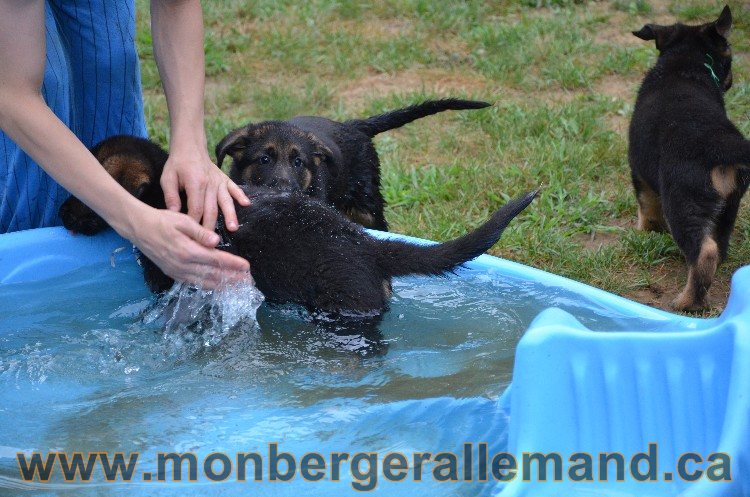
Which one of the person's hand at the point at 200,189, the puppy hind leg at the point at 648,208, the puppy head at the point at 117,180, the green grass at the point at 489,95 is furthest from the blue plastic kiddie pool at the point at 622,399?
the puppy hind leg at the point at 648,208

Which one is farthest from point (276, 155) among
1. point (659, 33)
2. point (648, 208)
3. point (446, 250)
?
point (659, 33)

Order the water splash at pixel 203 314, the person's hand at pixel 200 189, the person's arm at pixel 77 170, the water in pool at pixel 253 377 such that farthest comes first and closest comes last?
the water splash at pixel 203 314, the person's hand at pixel 200 189, the person's arm at pixel 77 170, the water in pool at pixel 253 377

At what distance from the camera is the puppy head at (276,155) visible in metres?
Answer: 5.09

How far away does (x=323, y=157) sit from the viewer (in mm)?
5160

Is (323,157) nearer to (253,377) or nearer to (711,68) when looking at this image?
(253,377)

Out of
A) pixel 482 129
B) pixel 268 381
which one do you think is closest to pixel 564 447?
pixel 268 381

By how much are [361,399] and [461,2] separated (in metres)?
6.34

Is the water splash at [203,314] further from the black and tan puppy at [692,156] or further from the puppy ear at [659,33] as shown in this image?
the puppy ear at [659,33]

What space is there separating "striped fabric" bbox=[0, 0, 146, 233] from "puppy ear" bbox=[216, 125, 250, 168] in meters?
0.56

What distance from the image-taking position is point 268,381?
3.51 metres

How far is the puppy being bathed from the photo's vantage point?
3531 mm

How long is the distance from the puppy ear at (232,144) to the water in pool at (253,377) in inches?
38.5

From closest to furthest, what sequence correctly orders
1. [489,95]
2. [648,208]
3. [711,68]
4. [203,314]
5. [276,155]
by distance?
[203,314] < [276,155] < [648,208] < [711,68] < [489,95]

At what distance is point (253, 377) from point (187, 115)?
3.75ft
